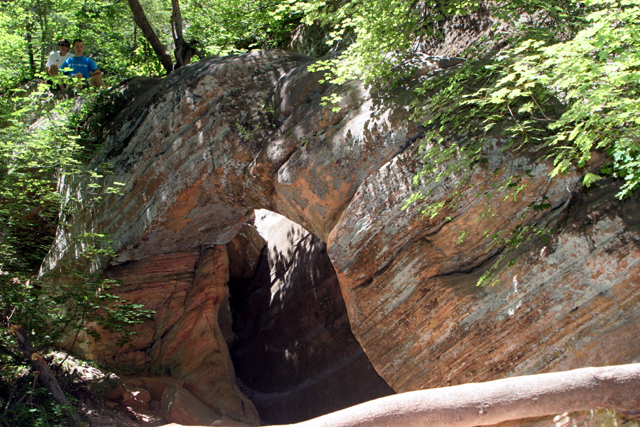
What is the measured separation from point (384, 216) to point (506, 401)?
249 centimetres

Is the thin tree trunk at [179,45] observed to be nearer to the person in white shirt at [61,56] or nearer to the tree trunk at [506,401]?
the person in white shirt at [61,56]

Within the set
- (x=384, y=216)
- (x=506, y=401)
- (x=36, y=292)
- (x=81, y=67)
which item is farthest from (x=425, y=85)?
(x=81, y=67)

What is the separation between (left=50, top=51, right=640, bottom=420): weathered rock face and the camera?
463cm

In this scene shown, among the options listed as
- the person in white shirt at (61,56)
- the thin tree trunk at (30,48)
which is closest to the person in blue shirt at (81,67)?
the person in white shirt at (61,56)

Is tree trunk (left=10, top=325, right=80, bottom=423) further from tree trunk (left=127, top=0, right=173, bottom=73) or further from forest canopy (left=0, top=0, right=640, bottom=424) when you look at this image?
tree trunk (left=127, top=0, right=173, bottom=73)

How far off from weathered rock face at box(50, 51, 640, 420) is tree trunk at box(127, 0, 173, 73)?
7.51ft

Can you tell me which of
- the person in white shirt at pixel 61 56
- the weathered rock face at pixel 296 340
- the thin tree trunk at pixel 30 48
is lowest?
the weathered rock face at pixel 296 340

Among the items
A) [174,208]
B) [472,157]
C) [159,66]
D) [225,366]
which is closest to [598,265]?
[472,157]

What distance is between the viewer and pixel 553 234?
15.8 feet

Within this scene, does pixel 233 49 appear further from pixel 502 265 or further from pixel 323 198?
pixel 502 265

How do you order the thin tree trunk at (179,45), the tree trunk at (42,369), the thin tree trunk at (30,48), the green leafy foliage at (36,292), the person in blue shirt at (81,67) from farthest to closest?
1. the thin tree trunk at (30,48)
2. the thin tree trunk at (179,45)
3. the person in blue shirt at (81,67)
4. the tree trunk at (42,369)
5. the green leafy foliage at (36,292)

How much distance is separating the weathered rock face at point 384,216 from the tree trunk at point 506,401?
1.15m

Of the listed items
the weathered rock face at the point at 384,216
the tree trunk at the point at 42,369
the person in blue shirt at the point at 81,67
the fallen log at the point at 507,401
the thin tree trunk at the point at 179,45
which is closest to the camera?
the fallen log at the point at 507,401

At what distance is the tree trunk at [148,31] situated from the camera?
9.80 m
